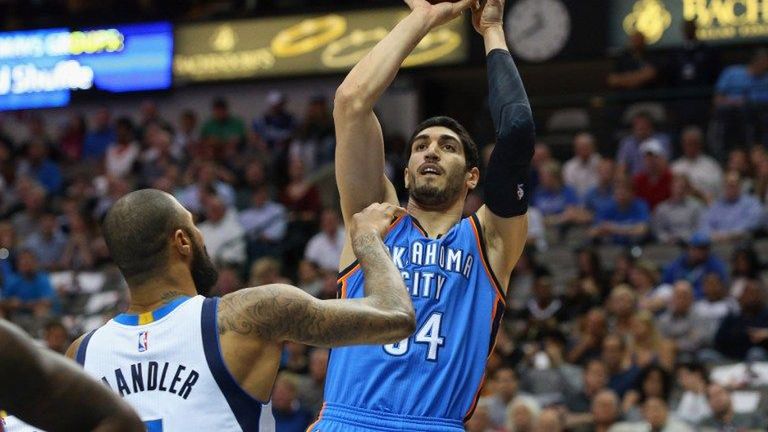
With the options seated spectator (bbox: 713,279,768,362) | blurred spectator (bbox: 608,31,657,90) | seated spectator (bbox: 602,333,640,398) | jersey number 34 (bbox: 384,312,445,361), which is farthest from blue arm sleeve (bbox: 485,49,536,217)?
blurred spectator (bbox: 608,31,657,90)

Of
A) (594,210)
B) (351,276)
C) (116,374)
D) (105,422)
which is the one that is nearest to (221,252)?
(594,210)

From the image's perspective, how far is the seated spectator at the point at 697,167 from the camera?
650 inches

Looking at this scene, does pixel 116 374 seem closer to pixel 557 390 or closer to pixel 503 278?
pixel 503 278

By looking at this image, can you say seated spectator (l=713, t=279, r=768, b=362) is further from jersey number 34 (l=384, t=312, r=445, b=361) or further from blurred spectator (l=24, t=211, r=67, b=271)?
blurred spectator (l=24, t=211, r=67, b=271)

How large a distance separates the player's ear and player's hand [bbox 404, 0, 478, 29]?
2.14 meters

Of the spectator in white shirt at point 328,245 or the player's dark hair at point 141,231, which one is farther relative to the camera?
the spectator in white shirt at point 328,245

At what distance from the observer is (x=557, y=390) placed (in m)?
13.2

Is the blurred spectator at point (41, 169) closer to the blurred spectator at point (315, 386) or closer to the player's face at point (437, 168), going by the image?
the blurred spectator at point (315, 386)

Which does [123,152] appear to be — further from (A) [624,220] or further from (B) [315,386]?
(B) [315,386]

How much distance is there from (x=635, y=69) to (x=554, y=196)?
2660mm

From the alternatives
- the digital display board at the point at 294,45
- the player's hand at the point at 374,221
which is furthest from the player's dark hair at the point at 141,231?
the digital display board at the point at 294,45

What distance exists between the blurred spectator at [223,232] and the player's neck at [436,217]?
11148mm

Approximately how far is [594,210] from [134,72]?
33.0ft

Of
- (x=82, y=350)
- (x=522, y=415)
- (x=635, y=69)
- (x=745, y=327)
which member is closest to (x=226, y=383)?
(x=82, y=350)
